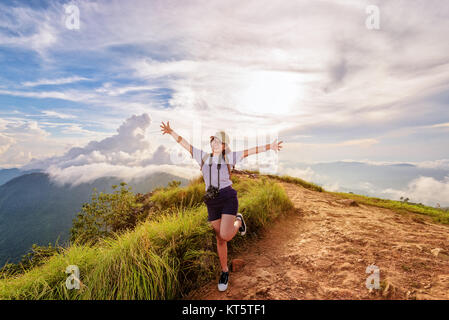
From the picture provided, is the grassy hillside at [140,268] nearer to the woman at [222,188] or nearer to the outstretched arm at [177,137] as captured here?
the woman at [222,188]

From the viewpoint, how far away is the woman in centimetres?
351

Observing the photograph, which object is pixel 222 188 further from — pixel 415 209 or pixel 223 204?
pixel 415 209

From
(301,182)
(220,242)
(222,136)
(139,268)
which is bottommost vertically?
(139,268)

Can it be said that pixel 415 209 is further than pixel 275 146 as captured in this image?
Yes

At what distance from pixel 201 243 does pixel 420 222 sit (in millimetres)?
6850

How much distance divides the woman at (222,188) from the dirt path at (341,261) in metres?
0.71

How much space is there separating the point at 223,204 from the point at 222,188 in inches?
10.5

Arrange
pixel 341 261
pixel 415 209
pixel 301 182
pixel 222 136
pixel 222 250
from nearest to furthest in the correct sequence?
pixel 222 250
pixel 222 136
pixel 341 261
pixel 415 209
pixel 301 182

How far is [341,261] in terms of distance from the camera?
13.6ft

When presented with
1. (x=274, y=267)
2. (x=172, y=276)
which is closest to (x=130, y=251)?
(x=172, y=276)

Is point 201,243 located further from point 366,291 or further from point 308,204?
point 308,204

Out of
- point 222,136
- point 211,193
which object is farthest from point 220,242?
point 222,136

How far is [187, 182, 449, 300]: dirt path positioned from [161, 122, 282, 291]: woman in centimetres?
71

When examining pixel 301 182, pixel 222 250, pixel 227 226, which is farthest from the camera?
pixel 301 182
